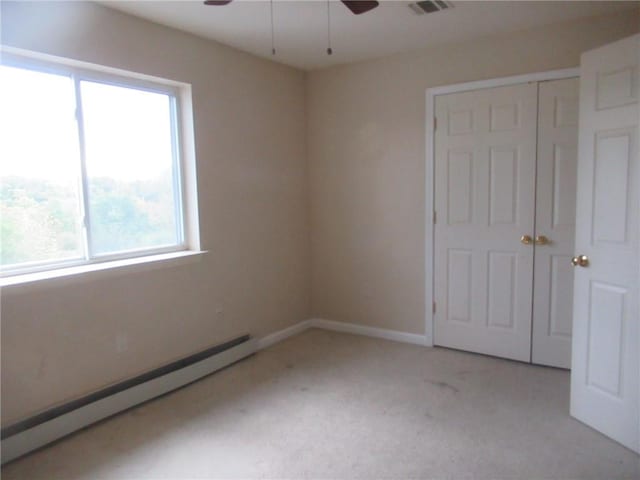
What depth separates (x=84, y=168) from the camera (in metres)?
2.80

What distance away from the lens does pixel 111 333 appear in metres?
2.88

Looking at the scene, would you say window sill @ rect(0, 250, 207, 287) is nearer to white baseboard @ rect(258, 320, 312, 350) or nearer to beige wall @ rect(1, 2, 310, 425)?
beige wall @ rect(1, 2, 310, 425)

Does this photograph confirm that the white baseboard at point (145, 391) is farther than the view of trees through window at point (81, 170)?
No

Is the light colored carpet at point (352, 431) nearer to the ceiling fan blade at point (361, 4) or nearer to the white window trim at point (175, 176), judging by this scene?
the white window trim at point (175, 176)

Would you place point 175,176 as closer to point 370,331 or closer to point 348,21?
point 348,21

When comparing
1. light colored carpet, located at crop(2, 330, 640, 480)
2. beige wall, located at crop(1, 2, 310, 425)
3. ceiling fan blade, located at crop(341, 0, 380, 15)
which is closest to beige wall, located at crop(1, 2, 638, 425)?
beige wall, located at crop(1, 2, 310, 425)

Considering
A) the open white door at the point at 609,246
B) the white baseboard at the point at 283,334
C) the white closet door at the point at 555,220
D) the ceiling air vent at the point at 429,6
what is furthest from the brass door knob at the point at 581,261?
the white baseboard at the point at 283,334

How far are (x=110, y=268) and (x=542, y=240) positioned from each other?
9.93ft

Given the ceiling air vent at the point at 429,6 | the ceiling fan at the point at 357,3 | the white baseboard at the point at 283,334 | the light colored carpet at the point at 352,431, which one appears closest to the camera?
the ceiling fan at the point at 357,3

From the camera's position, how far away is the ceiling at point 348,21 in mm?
2828

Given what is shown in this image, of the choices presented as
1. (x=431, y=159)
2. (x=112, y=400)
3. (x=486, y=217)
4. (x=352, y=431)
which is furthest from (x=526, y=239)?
(x=112, y=400)

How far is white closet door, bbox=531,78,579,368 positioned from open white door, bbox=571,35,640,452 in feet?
2.48

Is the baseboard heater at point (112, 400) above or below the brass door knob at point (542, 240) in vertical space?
below

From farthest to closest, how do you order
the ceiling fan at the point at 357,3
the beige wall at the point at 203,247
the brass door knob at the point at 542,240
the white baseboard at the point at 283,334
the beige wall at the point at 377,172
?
the white baseboard at the point at 283,334
the beige wall at the point at 377,172
the brass door knob at the point at 542,240
the beige wall at the point at 203,247
the ceiling fan at the point at 357,3
